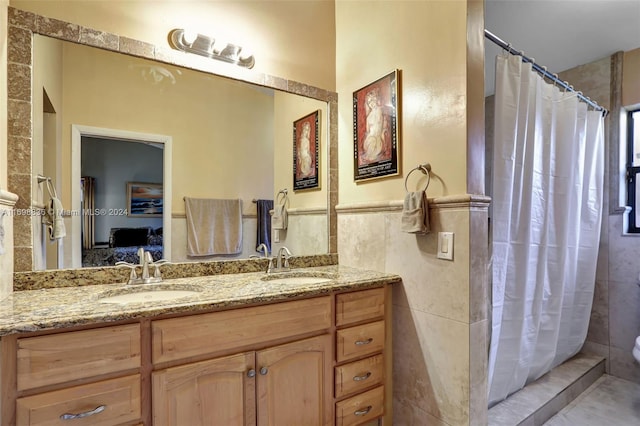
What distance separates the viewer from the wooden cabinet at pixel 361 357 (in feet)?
4.89

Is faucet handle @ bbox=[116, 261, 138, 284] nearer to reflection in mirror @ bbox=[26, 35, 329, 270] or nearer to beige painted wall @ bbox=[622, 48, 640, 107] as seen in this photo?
reflection in mirror @ bbox=[26, 35, 329, 270]

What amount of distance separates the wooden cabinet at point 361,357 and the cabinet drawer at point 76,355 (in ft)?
2.71

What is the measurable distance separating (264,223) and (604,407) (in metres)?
2.34

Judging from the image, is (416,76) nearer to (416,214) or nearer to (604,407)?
(416,214)

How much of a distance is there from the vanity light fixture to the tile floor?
2.63m

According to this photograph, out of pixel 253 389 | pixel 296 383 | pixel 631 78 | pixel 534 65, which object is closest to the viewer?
pixel 253 389

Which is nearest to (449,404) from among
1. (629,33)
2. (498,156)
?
(498,156)

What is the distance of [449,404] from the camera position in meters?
1.45

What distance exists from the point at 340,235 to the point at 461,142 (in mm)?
957

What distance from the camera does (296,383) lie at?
4.48 ft

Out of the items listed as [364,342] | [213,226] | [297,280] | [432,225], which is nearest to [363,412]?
[364,342]

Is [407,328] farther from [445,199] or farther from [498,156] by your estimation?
[498,156]

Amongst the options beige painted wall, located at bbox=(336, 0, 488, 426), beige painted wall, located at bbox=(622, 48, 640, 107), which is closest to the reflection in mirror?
beige painted wall, located at bbox=(336, 0, 488, 426)

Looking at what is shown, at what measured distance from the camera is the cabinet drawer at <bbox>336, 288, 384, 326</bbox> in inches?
58.7
